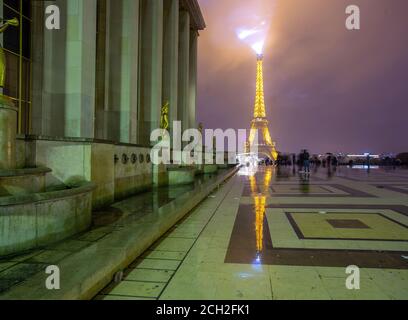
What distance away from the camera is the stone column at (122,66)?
16.8 m

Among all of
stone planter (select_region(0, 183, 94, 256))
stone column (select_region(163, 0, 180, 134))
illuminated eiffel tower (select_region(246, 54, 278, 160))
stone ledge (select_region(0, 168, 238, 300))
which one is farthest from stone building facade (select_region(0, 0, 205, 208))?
illuminated eiffel tower (select_region(246, 54, 278, 160))

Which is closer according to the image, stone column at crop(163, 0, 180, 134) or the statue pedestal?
the statue pedestal

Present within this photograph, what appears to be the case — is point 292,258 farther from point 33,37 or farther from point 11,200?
point 33,37

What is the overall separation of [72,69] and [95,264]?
934cm

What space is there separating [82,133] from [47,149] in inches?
161

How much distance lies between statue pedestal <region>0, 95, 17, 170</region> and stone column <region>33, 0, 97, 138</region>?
5.82 m

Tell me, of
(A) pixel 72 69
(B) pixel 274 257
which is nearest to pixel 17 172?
(B) pixel 274 257

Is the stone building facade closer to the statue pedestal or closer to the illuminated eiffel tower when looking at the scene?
the statue pedestal

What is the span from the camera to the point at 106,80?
1783 cm

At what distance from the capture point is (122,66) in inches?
665

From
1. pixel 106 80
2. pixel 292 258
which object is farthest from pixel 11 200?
pixel 106 80

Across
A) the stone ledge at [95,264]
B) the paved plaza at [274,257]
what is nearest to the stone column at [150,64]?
the paved plaza at [274,257]

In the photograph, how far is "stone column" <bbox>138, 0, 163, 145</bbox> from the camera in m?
21.0

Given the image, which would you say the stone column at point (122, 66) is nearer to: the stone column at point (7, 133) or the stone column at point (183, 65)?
the stone column at point (7, 133)
